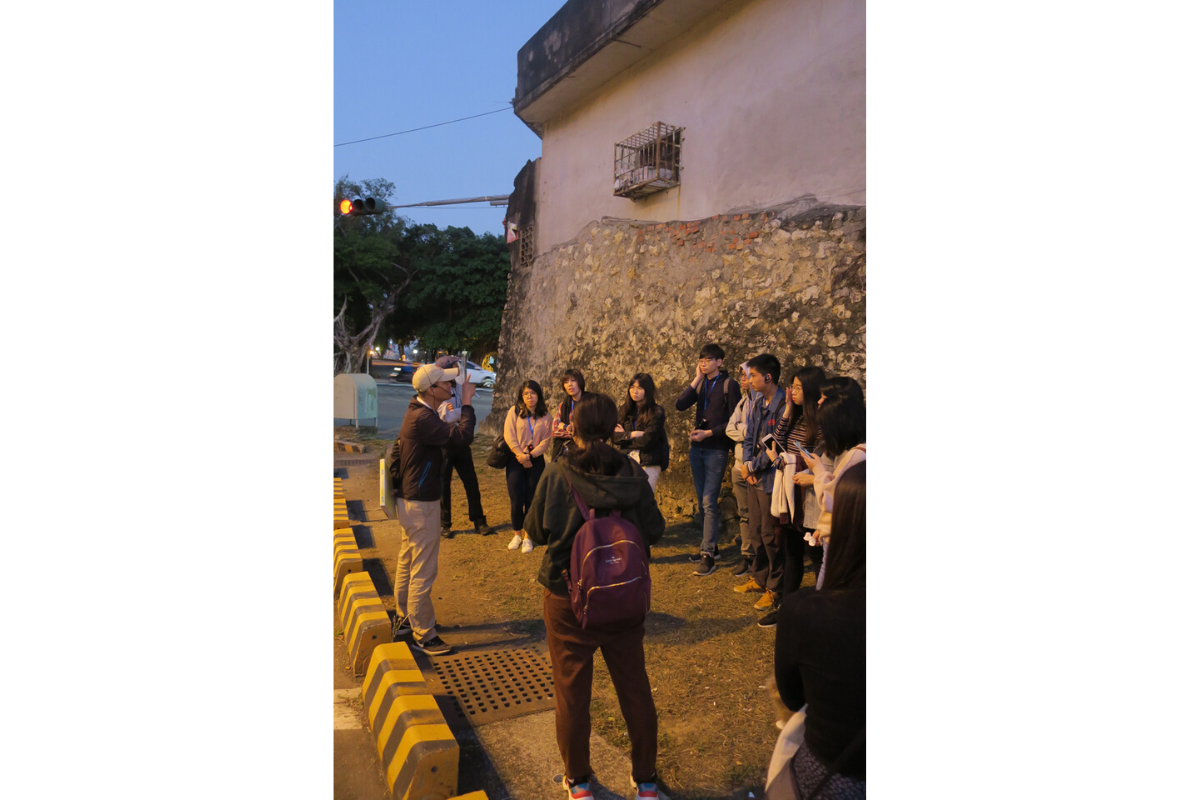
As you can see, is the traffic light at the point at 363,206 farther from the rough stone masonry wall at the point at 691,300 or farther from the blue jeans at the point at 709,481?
the rough stone masonry wall at the point at 691,300

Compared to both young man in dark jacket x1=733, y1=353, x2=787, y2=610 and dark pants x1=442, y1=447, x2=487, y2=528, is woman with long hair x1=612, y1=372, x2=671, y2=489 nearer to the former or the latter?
young man in dark jacket x1=733, y1=353, x2=787, y2=610

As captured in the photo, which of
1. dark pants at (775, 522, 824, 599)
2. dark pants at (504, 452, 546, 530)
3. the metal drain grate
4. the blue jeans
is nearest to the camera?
the metal drain grate

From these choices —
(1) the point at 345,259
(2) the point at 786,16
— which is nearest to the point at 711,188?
(2) the point at 786,16

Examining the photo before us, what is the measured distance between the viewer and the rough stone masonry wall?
4.95 m

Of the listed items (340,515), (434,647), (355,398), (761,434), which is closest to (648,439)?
(761,434)

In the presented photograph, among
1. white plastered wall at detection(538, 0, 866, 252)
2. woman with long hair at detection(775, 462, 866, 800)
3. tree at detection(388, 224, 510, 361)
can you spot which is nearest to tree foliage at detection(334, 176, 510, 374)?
tree at detection(388, 224, 510, 361)

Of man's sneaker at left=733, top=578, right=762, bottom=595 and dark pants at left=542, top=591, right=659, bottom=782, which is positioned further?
man's sneaker at left=733, top=578, right=762, bottom=595

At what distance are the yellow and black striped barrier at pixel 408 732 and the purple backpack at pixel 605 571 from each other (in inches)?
27.9

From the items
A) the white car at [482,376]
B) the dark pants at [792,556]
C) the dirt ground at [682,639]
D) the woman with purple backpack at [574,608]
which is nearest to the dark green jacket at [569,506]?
the woman with purple backpack at [574,608]

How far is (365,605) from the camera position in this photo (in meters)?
3.61

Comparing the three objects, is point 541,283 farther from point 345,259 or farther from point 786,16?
A: point 345,259

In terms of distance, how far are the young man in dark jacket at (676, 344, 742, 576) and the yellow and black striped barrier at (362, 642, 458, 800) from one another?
2.53 m

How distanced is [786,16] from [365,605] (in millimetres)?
5322

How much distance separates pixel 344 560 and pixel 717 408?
274cm
